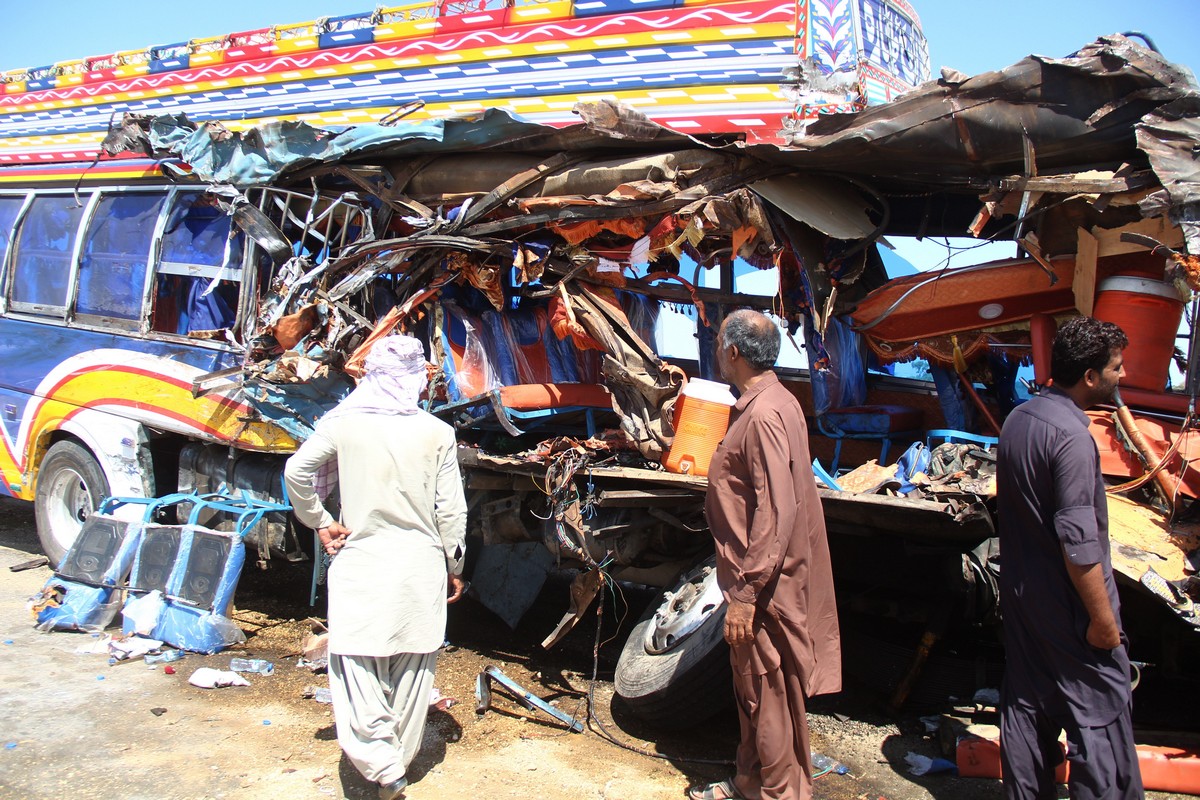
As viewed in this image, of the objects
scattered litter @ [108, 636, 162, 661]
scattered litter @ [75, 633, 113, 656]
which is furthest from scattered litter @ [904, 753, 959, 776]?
scattered litter @ [75, 633, 113, 656]

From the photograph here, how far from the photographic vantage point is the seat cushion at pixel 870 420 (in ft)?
15.4

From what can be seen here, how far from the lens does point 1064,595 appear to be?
2.84 meters

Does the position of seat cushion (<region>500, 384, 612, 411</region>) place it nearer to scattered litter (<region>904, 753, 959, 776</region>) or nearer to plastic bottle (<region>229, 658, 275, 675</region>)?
plastic bottle (<region>229, 658, 275, 675</region>)

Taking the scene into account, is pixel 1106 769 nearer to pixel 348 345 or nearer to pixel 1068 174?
pixel 1068 174

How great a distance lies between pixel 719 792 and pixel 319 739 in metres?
1.72

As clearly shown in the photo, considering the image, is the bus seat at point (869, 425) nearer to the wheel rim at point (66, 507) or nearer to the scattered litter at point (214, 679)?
the scattered litter at point (214, 679)

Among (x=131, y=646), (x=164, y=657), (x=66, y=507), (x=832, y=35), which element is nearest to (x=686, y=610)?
(x=164, y=657)

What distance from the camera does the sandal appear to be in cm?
337

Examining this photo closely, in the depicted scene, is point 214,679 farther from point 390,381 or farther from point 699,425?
point 699,425

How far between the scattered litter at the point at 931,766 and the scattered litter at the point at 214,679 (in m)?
3.11

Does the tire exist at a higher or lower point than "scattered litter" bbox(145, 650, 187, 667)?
higher

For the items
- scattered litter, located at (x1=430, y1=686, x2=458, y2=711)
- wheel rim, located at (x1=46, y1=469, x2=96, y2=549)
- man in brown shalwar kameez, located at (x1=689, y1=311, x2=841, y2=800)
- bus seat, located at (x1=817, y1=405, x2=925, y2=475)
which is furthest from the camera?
wheel rim, located at (x1=46, y1=469, x2=96, y2=549)

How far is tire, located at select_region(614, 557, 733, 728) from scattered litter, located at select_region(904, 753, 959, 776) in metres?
0.79

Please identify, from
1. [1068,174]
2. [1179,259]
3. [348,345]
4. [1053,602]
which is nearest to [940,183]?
[1068,174]
